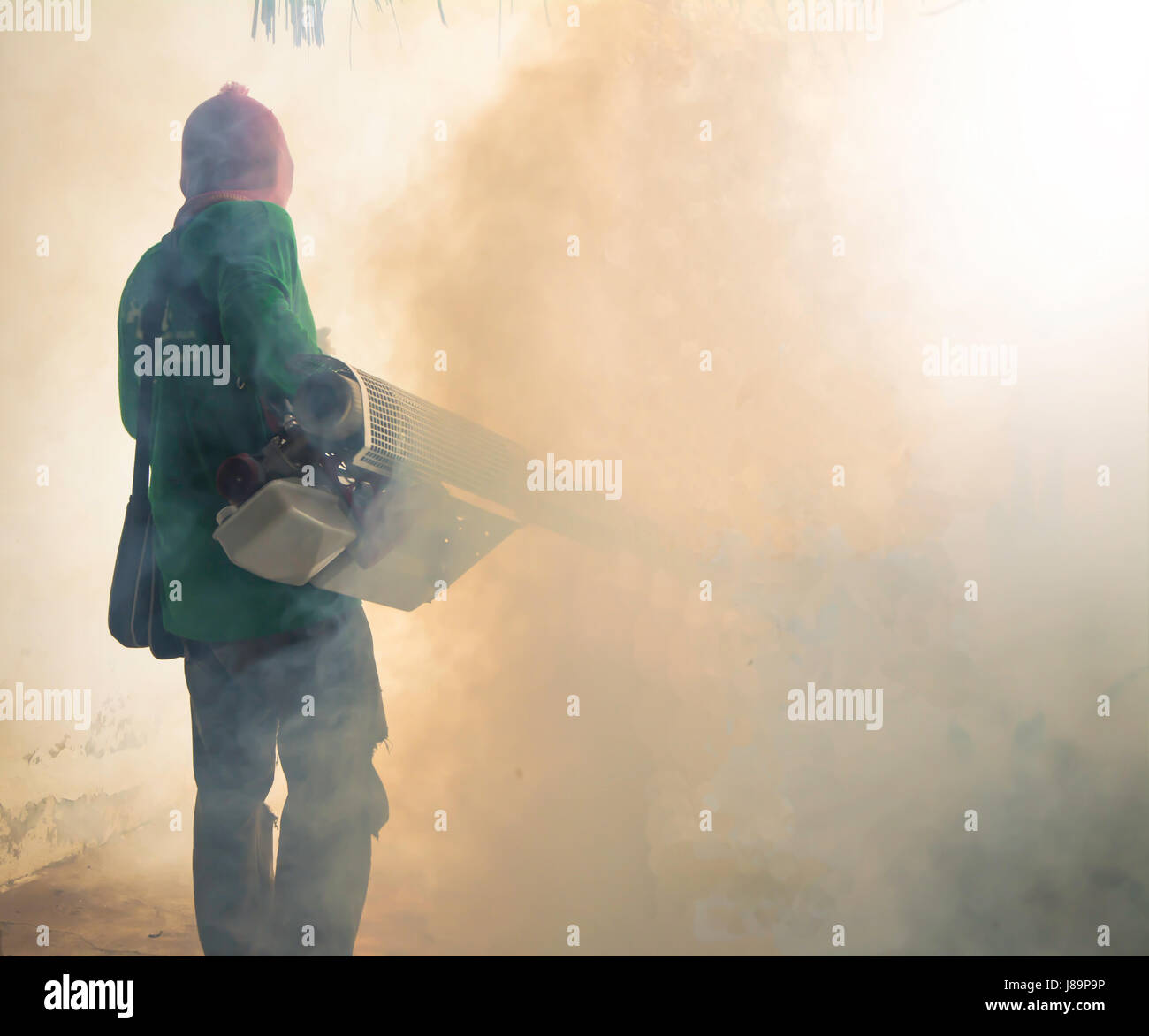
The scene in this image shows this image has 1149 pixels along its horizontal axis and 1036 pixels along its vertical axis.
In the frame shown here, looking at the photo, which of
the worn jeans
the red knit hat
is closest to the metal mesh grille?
the worn jeans

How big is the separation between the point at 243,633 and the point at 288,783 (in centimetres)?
22

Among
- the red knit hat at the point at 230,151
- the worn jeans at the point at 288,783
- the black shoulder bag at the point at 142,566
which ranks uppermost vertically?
the red knit hat at the point at 230,151

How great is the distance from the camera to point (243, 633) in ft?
3.78

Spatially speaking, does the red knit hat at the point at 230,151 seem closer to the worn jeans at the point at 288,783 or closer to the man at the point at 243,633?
the man at the point at 243,633

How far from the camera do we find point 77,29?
5.66ft

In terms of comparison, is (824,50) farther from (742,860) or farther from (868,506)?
(742,860)

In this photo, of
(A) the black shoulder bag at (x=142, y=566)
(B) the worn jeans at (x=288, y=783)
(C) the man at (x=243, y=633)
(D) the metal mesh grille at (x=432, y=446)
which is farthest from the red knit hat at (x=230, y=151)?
(B) the worn jeans at (x=288, y=783)

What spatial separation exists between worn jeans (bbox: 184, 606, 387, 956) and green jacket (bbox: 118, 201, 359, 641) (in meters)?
0.04

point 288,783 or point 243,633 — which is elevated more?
point 243,633

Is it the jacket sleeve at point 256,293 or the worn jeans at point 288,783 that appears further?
the worn jeans at point 288,783

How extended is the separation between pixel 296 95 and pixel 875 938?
6.21 ft

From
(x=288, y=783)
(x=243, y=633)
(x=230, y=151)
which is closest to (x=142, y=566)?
(x=243, y=633)

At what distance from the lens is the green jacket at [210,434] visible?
114cm

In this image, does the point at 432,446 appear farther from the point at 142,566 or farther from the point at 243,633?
the point at 142,566
